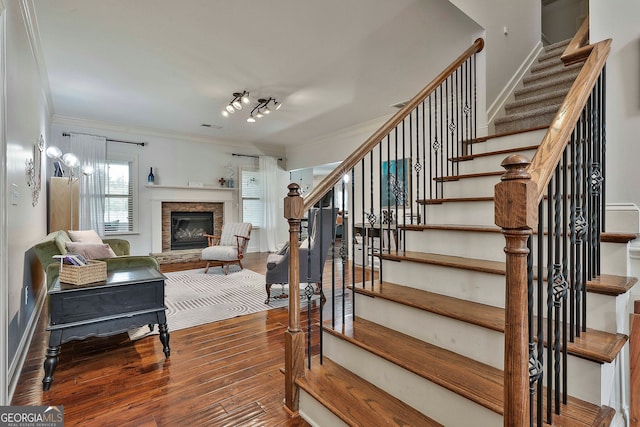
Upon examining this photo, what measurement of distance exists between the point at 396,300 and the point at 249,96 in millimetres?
3927

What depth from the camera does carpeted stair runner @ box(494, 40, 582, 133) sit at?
2.72 meters

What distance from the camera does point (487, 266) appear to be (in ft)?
5.45

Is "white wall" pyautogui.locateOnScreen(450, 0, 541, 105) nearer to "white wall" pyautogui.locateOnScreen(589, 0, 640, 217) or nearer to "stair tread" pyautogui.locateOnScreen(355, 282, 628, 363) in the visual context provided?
"white wall" pyautogui.locateOnScreen(589, 0, 640, 217)

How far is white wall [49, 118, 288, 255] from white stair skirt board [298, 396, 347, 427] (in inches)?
232

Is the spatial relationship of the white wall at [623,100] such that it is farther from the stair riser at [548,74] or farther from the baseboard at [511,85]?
the stair riser at [548,74]

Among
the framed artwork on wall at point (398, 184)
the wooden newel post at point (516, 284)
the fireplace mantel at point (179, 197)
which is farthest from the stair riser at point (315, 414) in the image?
the fireplace mantel at point (179, 197)

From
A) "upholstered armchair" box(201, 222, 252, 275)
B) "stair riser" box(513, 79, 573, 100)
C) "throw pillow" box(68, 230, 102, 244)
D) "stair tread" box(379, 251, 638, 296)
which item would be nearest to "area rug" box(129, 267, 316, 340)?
"upholstered armchair" box(201, 222, 252, 275)

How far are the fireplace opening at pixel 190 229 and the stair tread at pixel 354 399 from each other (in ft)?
19.4

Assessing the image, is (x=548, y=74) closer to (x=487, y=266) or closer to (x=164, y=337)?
(x=487, y=266)

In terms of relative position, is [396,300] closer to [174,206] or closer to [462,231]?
[462,231]

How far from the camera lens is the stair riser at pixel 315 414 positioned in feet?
4.82

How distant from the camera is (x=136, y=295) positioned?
2309mm

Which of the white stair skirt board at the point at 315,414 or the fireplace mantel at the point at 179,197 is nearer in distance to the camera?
the white stair skirt board at the point at 315,414

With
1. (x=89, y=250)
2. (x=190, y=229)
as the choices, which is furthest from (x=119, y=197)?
(x=89, y=250)
